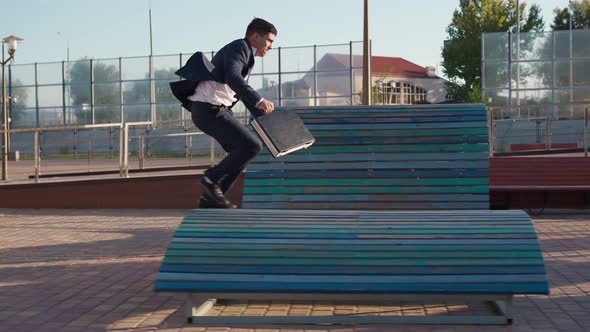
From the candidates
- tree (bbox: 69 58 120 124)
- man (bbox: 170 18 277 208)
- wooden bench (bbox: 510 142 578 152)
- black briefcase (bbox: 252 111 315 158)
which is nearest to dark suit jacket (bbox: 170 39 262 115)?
man (bbox: 170 18 277 208)

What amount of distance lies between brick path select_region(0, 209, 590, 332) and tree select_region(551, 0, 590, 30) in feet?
215

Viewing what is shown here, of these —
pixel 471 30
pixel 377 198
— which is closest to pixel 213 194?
pixel 377 198

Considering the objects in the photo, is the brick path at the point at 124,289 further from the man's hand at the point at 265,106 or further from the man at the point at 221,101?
the man's hand at the point at 265,106

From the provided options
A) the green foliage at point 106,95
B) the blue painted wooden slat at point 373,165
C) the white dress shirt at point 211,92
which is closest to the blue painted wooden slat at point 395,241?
the white dress shirt at point 211,92

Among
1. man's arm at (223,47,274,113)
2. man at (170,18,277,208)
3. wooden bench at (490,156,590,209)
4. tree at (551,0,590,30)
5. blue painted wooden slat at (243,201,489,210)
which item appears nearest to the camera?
man's arm at (223,47,274,113)

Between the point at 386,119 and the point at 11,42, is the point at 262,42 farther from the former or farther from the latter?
the point at 11,42

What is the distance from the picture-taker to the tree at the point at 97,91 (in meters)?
44.4

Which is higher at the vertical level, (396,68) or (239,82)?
(396,68)

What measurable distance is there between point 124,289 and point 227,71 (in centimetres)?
181

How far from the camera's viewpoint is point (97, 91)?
4456 cm

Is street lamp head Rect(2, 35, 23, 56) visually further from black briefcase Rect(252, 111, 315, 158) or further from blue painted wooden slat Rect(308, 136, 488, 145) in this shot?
black briefcase Rect(252, 111, 315, 158)

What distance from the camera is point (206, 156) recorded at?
61.0 feet

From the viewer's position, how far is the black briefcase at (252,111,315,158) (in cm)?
626

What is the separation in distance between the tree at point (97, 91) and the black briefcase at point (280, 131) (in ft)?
128
